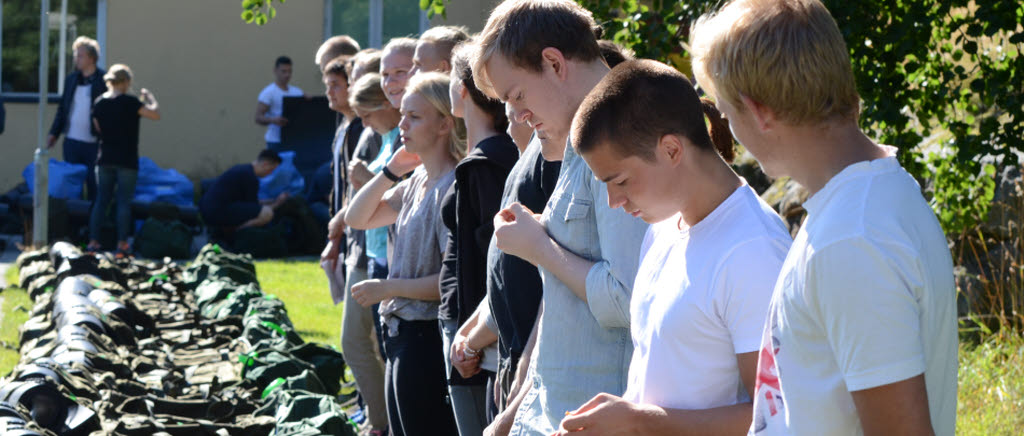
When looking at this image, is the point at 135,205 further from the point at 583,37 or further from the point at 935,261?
the point at 935,261

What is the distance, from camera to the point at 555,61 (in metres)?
2.76

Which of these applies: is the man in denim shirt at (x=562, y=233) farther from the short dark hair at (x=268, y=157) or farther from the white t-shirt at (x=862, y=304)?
the short dark hair at (x=268, y=157)

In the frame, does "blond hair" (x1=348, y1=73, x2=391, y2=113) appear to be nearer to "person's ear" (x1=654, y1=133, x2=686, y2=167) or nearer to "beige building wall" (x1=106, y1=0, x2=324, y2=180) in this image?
"person's ear" (x1=654, y1=133, x2=686, y2=167)

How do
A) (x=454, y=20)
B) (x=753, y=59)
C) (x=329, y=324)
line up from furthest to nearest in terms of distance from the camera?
(x=454, y=20), (x=329, y=324), (x=753, y=59)

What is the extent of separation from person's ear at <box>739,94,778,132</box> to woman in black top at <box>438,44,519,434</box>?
1.78 m

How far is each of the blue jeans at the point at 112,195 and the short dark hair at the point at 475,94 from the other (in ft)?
30.9

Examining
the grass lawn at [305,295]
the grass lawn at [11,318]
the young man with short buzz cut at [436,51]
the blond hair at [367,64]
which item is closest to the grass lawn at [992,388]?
the young man with short buzz cut at [436,51]

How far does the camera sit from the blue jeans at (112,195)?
1220 cm

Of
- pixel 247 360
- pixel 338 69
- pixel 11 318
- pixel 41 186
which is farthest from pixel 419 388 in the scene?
pixel 41 186

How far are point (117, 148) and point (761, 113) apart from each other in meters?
11.4

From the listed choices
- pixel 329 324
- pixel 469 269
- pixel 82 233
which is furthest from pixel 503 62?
pixel 82 233

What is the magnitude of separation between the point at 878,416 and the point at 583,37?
148cm

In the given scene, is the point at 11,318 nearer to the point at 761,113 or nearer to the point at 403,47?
the point at 403,47

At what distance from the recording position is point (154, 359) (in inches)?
273
